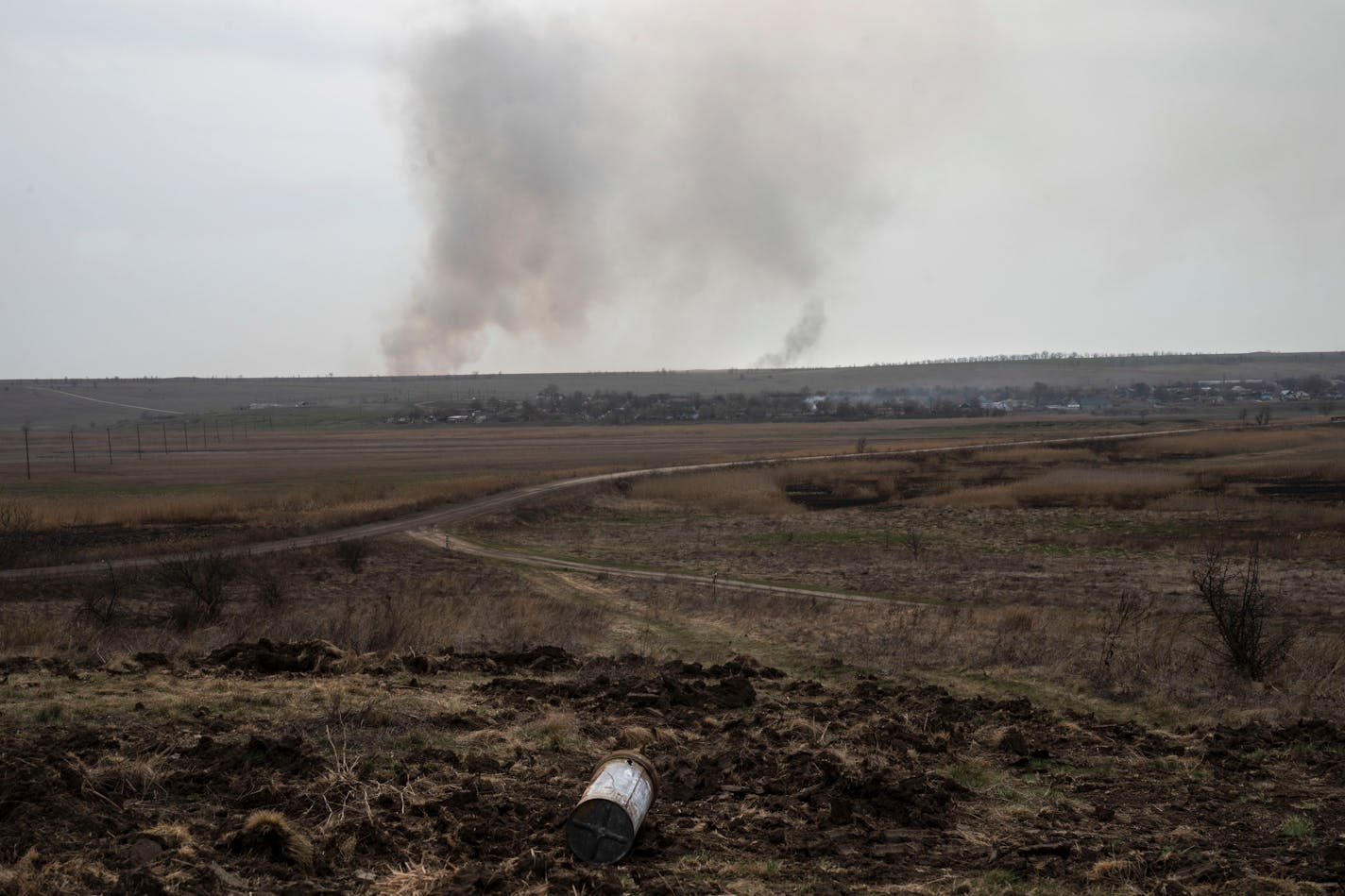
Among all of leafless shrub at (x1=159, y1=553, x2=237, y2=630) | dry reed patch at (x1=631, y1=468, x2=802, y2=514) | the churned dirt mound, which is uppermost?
the churned dirt mound

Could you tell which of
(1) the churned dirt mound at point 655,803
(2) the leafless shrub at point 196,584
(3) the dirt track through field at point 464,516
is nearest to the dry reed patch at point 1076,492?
(3) the dirt track through field at point 464,516

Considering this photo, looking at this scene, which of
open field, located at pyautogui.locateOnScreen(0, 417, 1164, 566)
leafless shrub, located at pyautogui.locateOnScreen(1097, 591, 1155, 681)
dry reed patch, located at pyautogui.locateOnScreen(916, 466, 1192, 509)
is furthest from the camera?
dry reed patch, located at pyautogui.locateOnScreen(916, 466, 1192, 509)

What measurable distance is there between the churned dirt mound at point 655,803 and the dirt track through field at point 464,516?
1705cm

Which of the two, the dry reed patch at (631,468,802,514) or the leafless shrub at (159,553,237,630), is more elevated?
the leafless shrub at (159,553,237,630)

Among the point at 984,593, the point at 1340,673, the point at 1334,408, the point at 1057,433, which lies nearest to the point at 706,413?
the point at 1057,433

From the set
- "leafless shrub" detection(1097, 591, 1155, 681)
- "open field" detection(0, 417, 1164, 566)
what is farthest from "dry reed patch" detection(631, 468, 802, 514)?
"leafless shrub" detection(1097, 591, 1155, 681)

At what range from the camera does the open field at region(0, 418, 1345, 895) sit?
27.9 ft

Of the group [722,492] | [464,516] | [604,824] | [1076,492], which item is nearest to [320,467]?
[722,492]

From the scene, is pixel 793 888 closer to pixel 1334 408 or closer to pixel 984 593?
pixel 984 593

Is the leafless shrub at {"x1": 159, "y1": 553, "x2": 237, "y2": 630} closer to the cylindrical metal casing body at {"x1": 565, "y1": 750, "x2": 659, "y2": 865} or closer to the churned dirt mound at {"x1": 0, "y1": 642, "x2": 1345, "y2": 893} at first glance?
the churned dirt mound at {"x1": 0, "y1": 642, "x2": 1345, "y2": 893}

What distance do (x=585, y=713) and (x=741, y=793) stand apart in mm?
3526

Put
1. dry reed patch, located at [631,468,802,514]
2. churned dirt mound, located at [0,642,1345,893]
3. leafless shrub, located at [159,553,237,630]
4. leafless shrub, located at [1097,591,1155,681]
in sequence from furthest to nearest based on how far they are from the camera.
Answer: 1. dry reed patch, located at [631,468,802,514]
2. leafless shrub, located at [159,553,237,630]
3. leafless shrub, located at [1097,591,1155,681]
4. churned dirt mound, located at [0,642,1345,893]

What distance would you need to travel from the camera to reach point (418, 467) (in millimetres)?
90312

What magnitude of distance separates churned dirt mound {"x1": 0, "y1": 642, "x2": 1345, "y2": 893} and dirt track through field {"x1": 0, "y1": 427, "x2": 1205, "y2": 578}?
17.0m
